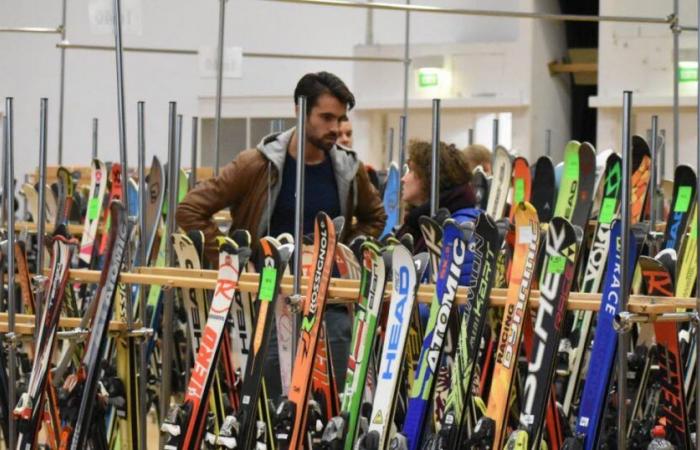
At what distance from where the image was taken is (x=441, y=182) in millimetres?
4168

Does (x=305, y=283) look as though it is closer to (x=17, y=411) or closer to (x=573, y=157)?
(x=17, y=411)

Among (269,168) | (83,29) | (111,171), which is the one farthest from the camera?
(83,29)

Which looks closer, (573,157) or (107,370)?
(107,370)

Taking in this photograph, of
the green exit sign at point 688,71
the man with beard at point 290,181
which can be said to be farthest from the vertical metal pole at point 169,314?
the green exit sign at point 688,71

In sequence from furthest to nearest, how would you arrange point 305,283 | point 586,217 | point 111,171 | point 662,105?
1. point 662,105
2. point 111,171
3. point 586,217
4. point 305,283

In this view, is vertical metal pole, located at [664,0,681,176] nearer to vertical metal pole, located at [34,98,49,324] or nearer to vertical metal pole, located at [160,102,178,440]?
vertical metal pole, located at [160,102,178,440]

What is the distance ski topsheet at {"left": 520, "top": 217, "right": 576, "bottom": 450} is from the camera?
9.21ft

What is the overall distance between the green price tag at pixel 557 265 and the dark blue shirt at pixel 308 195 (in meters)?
1.13

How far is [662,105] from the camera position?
1089cm

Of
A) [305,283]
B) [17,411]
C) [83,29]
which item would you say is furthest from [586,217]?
[83,29]

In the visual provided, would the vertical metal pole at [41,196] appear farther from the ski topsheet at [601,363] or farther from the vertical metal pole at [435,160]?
the ski topsheet at [601,363]

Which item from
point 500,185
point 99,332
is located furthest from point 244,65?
point 99,332

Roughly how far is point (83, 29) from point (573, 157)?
10070 mm

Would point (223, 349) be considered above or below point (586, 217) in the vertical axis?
below
